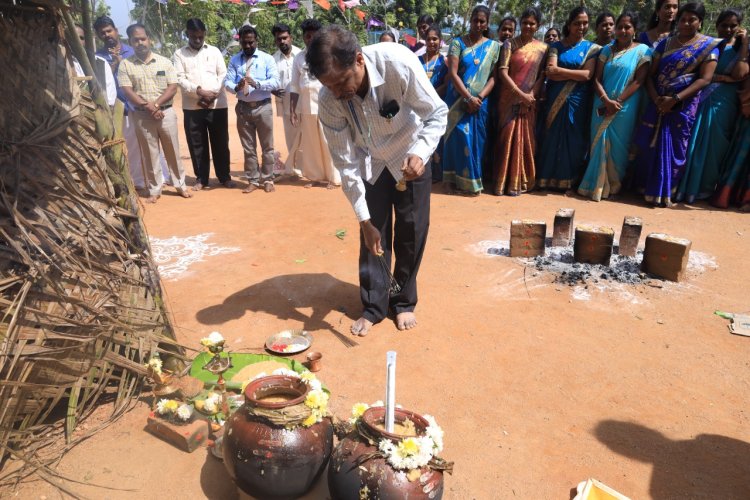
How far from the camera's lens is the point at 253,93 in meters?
6.84

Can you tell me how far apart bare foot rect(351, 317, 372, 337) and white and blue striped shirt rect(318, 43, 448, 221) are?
88cm

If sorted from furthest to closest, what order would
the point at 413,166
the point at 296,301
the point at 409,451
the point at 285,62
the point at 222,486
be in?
1. the point at 285,62
2. the point at 296,301
3. the point at 413,166
4. the point at 222,486
5. the point at 409,451

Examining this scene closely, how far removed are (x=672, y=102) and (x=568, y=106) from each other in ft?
3.97

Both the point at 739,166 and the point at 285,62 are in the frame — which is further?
the point at 285,62

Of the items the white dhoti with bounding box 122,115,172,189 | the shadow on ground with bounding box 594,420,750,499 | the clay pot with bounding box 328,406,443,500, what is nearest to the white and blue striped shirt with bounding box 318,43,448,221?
the clay pot with bounding box 328,406,443,500

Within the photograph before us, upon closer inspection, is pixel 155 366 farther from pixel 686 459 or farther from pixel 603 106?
pixel 603 106

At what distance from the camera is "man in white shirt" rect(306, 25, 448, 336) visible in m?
2.50

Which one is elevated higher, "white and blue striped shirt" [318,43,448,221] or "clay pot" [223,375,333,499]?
"white and blue striped shirt" [318,43,448,221]

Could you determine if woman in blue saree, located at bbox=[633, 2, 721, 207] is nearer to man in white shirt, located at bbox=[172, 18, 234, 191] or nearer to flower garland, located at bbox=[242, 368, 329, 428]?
man in white shirt, located at bbox=[172, 18, 234, 191]

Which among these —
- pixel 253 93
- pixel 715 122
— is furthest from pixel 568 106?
pixel 253 93

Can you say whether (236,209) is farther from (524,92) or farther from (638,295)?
(638,295)

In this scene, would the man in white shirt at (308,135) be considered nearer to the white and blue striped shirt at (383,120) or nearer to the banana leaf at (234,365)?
the white and blue striped shirt at (383,120)

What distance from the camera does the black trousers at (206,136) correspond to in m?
6.97

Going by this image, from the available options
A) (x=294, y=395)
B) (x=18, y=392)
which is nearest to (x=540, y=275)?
(x=294, y=395)
